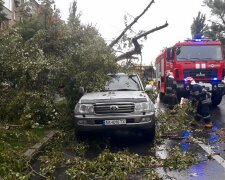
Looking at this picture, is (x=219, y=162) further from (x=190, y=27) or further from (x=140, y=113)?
(x=190, y=27)

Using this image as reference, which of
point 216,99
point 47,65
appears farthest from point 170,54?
point 47,65

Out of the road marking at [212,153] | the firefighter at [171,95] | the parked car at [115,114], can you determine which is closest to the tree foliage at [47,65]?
the parked car at [115,114]

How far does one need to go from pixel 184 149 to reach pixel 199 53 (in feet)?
26.6

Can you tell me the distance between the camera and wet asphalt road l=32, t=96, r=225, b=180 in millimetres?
6355

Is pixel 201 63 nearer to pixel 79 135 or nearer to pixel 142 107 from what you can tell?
pixel 142 107

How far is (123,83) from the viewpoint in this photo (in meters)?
10.6

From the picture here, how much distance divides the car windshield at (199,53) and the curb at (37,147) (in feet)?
25.6

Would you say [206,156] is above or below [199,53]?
below

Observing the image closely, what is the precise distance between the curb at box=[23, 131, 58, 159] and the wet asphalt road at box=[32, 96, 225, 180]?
887mm

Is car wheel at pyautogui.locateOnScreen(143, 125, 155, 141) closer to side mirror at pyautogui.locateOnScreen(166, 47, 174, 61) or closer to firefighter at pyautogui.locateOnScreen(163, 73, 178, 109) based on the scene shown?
firefighter at pyautogui.locateOnScreen(163, 73, 178, 109)

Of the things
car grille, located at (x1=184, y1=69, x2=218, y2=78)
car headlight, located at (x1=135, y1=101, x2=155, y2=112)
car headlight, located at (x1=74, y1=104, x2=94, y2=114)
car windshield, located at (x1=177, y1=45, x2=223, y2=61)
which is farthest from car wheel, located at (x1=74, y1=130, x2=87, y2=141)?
car windshield, located at (x1=177, y1=45, x2=223, y2=61)

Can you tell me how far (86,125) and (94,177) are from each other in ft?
8.73

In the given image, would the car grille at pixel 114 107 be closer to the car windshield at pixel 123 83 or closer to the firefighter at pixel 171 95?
the car windshield at pixel 123 83

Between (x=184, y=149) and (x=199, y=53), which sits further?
(x=199, y=53)
